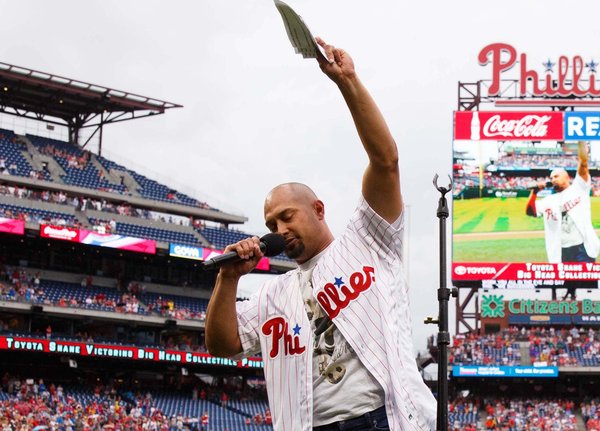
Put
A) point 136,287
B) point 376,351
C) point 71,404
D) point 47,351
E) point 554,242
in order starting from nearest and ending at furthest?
point 376,351 → point 71,404 → point 47,351 → point 554,242 → point 136,287

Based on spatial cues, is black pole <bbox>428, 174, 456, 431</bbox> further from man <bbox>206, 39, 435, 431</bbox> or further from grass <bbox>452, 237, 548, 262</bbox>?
grass <bbox>452, 237, 548, 262</bbox>

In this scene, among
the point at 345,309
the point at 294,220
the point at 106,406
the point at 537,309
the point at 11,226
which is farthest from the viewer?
the point at 537,309

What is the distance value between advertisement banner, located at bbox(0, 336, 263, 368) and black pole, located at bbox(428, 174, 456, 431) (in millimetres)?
31813

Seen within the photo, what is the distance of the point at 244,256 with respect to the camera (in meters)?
4.22

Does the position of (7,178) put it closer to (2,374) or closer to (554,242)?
(2,374)

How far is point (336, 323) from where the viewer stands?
432 centimetres

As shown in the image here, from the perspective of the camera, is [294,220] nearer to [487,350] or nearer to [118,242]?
[118,242]

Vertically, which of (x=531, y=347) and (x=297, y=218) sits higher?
(x=297, y=218)

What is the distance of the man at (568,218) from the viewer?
43.1 meters

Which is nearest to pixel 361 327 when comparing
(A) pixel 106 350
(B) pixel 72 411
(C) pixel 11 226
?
(B) pixel 72 411

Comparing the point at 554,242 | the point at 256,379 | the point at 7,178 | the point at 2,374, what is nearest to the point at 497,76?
the point at 554,242

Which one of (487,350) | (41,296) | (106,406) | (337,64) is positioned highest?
(41,296)

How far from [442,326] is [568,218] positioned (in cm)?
3723

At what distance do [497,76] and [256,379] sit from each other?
18314mm
